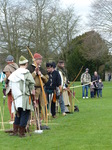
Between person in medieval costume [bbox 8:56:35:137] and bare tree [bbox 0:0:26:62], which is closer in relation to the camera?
person in medieval costume [bbox 8:56:35:137]

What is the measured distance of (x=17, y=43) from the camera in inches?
1590

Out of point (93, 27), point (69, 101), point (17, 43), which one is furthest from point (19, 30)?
point (69, 101)

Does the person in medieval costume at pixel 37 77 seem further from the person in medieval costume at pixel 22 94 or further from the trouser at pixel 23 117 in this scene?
the trouser at pixel 23 117

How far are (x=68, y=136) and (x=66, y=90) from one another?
5215mm

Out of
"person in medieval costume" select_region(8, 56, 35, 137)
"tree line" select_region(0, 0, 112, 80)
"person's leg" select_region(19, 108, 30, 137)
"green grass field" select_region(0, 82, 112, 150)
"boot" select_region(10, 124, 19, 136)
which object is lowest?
"green grass field" select_region(0, 82, 112, 150)

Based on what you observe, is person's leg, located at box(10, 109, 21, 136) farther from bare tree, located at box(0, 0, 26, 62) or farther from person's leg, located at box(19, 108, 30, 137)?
bare tree, located at box(0, 0, 26, 62)

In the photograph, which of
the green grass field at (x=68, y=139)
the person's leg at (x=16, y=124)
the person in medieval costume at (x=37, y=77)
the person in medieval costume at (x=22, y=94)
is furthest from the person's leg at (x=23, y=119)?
the person in medieval costume at (x=37, y=77)

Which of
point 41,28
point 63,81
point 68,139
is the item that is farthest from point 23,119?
point 41,28

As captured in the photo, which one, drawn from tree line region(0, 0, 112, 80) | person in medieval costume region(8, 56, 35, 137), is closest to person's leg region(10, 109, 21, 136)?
person in medieval costume region(8, 56, 35, 137)

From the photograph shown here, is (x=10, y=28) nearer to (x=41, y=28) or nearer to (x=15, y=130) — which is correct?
(x=41, y=28)

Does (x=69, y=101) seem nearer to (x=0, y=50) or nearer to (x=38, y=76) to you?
(x=38, y=76)

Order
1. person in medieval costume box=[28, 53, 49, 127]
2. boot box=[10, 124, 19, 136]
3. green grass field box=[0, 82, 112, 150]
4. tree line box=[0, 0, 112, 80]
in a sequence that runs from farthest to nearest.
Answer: tree line box=[0, 0, 112, 80], person in medieval costume box=[28, 53, 49, 127], boot box=[10, 124, 19, 136], green grass field box=[0, 82, 112, 150]

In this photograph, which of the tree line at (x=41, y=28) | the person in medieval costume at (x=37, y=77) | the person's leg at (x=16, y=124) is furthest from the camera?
the tree line at (x=41, y=28)

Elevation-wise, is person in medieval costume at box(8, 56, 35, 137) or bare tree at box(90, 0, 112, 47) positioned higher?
bare tree at box(90, 0, 112, 47)
